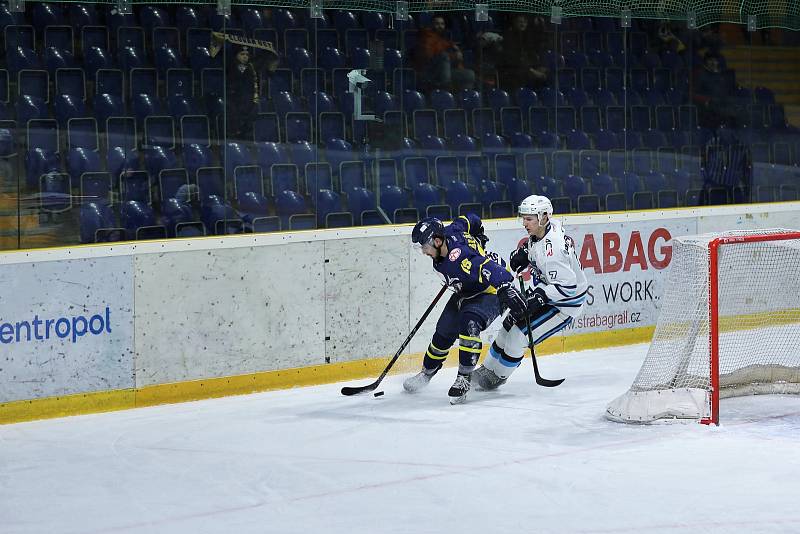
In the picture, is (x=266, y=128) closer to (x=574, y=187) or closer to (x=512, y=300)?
(x=512, y=300)

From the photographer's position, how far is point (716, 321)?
6324 mm

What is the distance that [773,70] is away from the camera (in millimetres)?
10094

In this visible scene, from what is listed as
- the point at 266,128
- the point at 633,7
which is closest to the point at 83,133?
the point at 266,128

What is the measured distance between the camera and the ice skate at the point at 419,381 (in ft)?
23.9

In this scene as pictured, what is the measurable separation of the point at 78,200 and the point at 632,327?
4.03m

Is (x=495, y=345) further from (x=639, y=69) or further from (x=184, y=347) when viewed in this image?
(x=639, y=69)

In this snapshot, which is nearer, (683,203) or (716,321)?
(716,321)

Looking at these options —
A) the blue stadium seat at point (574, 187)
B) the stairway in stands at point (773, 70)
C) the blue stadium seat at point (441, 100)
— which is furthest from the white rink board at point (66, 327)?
the stairway in stands at point (773, 70)

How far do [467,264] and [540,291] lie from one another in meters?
0.55

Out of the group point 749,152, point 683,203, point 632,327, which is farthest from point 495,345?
point 749,152

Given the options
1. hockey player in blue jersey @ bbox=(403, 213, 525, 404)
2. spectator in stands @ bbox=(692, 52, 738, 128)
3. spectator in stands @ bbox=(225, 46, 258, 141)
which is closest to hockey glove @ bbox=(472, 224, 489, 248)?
hockey player in blue jersey @ bbox=(403, 213, 525, 404)

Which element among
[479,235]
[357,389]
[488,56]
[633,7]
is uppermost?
[633,7]

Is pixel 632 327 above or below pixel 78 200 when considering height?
below

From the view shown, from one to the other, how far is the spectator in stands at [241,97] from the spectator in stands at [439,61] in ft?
4.07
